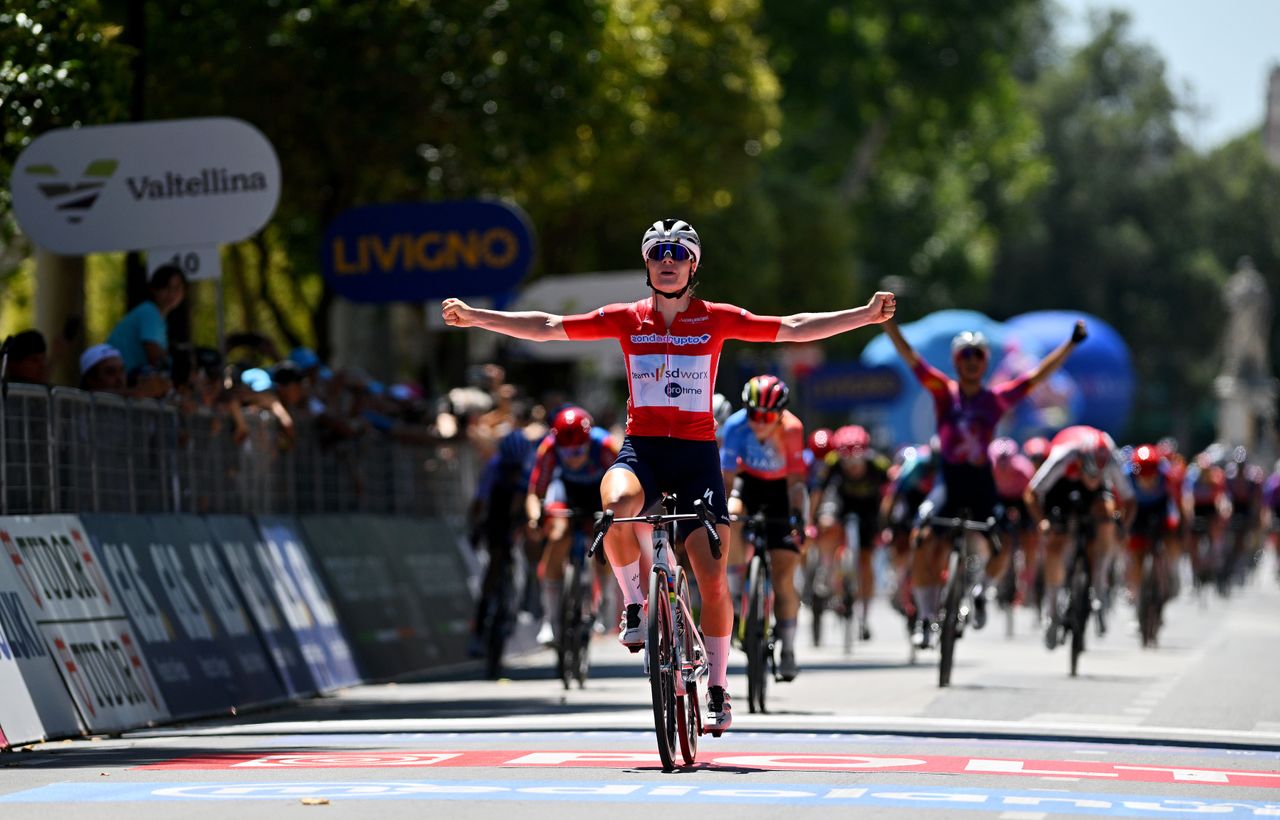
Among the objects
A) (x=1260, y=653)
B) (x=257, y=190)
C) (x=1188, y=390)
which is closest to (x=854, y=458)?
(x=1260, y=653)

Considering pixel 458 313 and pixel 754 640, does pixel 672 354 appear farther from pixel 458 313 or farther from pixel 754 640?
pixel 754 640

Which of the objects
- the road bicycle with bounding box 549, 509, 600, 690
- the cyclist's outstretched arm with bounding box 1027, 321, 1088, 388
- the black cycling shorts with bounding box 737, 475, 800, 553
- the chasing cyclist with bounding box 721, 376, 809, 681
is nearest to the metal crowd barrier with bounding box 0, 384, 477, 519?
the road bicycle with bounding box 549, 509, 600, 690

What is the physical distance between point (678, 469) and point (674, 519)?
408 mm

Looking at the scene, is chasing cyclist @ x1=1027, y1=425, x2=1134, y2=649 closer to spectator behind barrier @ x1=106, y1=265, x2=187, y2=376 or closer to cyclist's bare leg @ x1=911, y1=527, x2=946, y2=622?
cyclist's bare leg @ x1=911, y1=527, x2=946, y2=622

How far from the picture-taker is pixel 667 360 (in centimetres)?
1172

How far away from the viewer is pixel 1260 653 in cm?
2397

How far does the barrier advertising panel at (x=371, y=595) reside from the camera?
66.3ft

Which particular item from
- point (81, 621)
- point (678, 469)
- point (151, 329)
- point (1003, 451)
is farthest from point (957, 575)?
point (1003, 451)

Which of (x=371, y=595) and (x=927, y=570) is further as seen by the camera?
(x=371, y=595)

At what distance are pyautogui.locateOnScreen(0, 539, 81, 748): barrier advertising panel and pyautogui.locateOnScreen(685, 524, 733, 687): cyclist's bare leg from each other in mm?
3619

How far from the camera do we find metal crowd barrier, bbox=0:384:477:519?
580 inches

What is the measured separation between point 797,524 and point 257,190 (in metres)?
4.40

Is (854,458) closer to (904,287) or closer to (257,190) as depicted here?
(257,190)

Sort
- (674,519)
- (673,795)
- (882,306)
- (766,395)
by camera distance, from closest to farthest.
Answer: (673,795), (674,519), (882,306), (766,395)
